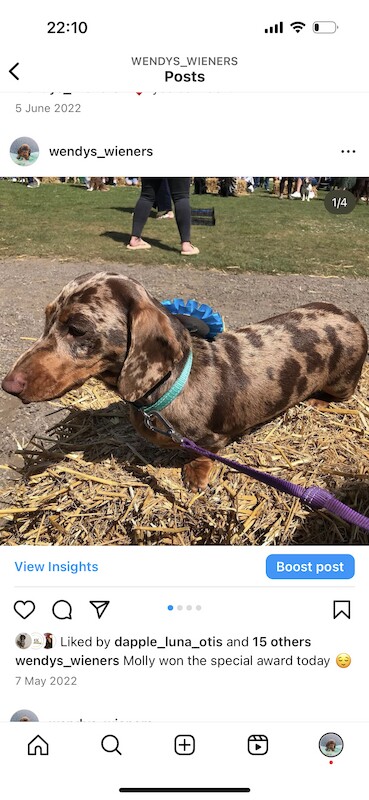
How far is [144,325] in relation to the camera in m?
2.81

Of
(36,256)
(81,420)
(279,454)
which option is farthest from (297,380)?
(36,256)

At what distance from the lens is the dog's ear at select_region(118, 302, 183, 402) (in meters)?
2.81

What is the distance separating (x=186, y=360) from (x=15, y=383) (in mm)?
995
